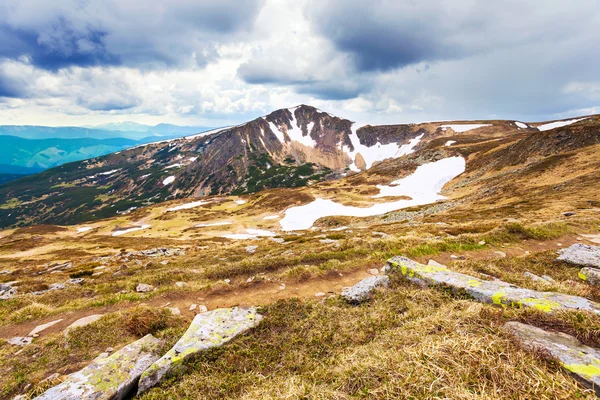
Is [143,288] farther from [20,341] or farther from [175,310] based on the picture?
[20,341]

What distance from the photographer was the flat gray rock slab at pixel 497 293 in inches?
274

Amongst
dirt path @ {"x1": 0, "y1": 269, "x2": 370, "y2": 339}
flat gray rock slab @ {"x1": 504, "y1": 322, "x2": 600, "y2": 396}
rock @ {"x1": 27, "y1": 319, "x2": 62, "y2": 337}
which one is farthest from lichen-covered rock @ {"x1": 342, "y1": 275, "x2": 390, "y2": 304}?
rock @ {"x1": 27, "y1": 319, "x2": 62, "y2": 337}

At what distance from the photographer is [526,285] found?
397 inches

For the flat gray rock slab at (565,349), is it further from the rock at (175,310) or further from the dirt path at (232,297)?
the rock at (175,310)

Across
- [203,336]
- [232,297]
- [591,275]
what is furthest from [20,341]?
[591,275]

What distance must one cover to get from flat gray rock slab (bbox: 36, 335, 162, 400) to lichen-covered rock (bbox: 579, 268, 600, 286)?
17183mm

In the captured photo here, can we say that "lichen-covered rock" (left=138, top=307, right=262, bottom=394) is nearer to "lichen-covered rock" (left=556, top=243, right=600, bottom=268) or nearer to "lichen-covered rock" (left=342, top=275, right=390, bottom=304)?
"lichen-covered rock" (left=342, top=275, right=390, bottom=304)

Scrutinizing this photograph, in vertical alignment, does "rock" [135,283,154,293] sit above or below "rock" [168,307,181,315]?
below

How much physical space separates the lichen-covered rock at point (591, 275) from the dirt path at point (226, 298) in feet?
32.4

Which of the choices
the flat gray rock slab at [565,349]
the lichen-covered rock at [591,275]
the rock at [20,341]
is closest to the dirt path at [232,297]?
the rock at [20,341]

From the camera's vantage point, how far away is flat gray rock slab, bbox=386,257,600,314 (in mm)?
6954

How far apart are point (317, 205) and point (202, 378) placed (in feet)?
287

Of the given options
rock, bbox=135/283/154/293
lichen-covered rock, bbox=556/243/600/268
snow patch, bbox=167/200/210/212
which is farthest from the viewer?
snow patch, bbox=167/200/210/212

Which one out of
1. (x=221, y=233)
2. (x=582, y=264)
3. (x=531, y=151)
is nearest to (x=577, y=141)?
(x=531, y=151)
